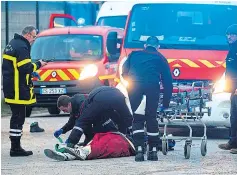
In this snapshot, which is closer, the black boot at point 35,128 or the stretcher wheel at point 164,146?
the stretcher wheel at point 164,146

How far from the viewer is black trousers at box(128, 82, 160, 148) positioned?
12.6m

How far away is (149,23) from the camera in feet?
55.1

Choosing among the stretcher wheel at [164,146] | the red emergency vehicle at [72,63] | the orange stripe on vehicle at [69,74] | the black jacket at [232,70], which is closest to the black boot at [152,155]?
the stretcher wheel at [164,146]

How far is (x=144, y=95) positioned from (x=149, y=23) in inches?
168

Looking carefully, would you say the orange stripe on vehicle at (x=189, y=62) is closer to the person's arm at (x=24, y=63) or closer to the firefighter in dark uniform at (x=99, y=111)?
the firefighter in dark uniform at (x=99, y=111)

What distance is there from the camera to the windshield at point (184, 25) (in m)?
16.7

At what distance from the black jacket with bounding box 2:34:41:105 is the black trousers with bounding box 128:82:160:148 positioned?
1491mm

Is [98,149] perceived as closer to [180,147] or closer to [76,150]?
[76,150]

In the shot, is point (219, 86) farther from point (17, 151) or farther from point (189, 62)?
point (17, 151)

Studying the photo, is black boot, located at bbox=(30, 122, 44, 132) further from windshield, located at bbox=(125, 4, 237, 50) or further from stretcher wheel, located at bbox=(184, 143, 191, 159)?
stretcher wheel, located at bbox=(184, 143, 191, 159)

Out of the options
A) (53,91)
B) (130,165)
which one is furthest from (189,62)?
(53,91)

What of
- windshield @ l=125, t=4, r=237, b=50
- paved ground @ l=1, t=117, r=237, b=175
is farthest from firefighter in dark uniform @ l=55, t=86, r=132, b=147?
windshield @ l=125, t=4, r=237, b=50

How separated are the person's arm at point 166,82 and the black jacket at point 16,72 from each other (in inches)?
67.2

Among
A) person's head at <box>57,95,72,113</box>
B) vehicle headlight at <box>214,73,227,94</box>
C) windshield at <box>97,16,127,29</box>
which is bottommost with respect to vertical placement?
person's head at <box>57,95,72,113</box>
